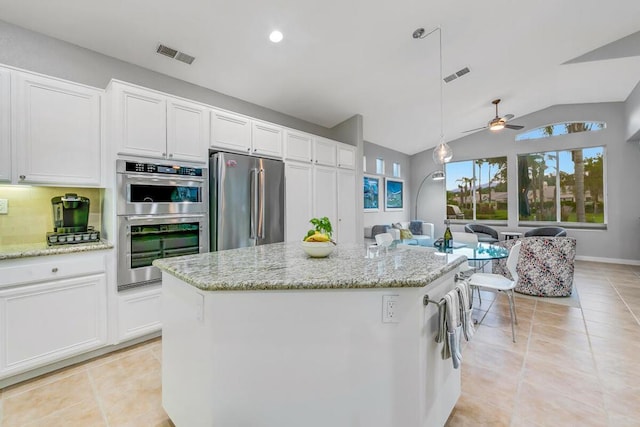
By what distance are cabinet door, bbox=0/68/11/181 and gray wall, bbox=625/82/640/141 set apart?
324 inches

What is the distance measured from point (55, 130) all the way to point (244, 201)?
165 cm

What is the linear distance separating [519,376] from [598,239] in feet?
19.6

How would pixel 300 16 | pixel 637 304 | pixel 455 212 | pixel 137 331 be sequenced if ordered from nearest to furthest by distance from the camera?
1. pixel 137 331
2. pixel 300 16
3. pixel 637 304
4. pixel 455 212

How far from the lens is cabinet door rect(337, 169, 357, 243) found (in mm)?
4578

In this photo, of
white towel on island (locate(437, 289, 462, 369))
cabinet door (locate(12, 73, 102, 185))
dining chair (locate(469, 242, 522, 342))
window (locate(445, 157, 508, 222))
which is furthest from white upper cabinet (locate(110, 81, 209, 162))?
→ window (locate(445, 157, 508, 222))

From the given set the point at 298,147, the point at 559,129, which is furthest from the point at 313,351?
the point at 559,129

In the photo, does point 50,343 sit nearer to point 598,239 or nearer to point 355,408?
point 355,408

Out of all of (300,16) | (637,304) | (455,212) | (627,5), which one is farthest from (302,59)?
(455,212)

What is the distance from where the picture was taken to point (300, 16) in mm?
2680

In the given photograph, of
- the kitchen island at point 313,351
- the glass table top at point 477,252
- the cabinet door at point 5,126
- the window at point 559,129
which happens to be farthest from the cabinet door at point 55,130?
the window at point 559,129

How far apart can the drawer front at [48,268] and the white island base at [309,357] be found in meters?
1.66

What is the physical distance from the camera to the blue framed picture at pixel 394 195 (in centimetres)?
743

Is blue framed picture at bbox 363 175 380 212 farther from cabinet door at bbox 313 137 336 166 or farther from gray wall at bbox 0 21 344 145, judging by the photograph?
gray wall at bbox 0 21 344 145

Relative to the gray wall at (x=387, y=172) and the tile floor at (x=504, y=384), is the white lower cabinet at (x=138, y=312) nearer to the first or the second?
the tile floor at (x=504, y=384)
